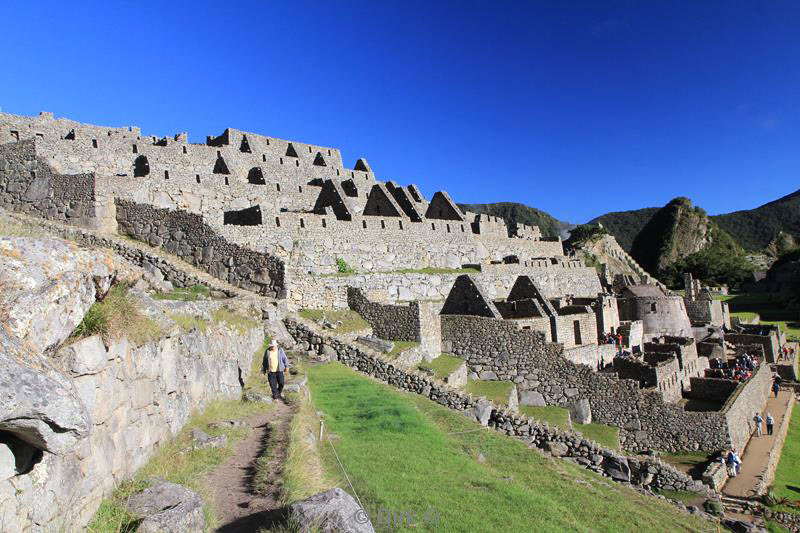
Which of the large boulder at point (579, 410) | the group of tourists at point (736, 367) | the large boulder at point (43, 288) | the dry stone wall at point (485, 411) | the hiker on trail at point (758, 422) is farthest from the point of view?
the group of tourists at point (736, 367)

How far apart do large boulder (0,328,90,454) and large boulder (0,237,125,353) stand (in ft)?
1.06

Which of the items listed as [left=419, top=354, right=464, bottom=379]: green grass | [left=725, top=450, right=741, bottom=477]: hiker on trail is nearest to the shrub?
[left=419, top=354, right=464, bottom=379]: green grass

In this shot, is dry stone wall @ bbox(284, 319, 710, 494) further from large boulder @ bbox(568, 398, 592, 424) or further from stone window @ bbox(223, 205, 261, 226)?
stone window @ bbox(223, 205, 261, 226)

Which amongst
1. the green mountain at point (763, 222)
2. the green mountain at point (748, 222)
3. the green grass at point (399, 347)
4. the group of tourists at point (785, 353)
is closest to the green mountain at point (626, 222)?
the green mountain at point (748, 222)

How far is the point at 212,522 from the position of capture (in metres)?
5.06

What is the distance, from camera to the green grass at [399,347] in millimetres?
15795

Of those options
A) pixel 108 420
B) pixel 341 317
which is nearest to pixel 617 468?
pixel 341 317

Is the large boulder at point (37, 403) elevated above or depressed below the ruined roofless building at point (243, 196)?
below

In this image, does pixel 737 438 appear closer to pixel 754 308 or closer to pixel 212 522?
pixel 212 522

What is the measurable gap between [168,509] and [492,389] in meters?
13.4

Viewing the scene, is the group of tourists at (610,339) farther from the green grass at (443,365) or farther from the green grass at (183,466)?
the green grass at (183,466)

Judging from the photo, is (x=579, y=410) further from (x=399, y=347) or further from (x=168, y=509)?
(x=168, y=509)

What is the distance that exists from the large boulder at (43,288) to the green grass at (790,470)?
18.7 metres

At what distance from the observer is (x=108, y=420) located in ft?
17.1
